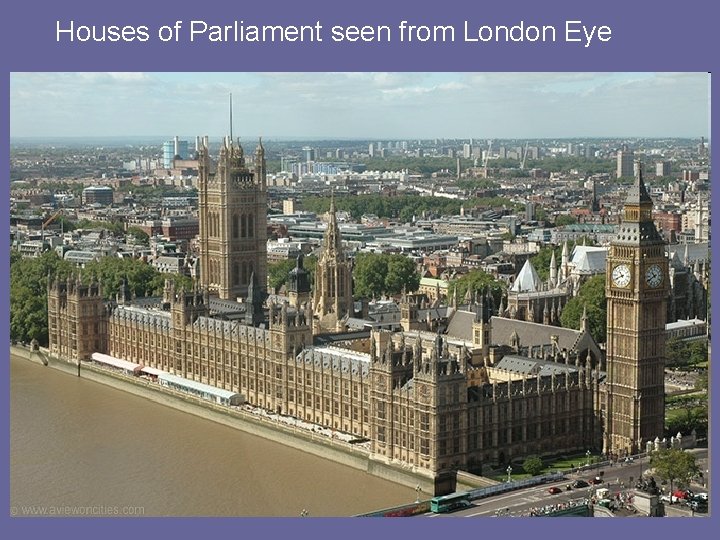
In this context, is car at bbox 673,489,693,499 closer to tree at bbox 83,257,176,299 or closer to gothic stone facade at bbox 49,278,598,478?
gothic stone facade at bbox 49,278,598,478

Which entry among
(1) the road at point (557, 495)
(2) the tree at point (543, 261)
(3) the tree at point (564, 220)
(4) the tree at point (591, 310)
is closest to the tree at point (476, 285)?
(4) the tree at point (591, 310)

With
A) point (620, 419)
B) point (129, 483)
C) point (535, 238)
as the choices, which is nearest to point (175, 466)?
point (129, 483)

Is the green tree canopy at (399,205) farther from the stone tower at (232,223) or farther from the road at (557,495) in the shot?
the road at (557,495)

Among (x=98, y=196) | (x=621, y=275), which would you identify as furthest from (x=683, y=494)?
(x=98, y=196)

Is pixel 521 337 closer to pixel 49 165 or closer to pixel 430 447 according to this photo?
pixel 430 447

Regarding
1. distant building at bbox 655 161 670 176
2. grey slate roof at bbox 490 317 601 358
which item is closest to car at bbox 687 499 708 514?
grey slate roof at bbox 490 317 601 358

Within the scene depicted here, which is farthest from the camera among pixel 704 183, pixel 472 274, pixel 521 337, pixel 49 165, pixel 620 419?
pixel 49 165
